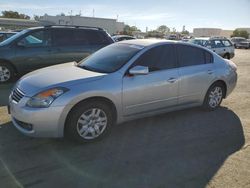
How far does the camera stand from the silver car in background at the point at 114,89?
4.48 meters

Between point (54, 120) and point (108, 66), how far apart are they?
1.43m

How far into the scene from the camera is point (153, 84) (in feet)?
17.9

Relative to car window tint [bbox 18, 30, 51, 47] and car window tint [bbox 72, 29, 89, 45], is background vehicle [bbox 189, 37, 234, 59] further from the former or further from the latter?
car window tint [bbox 18, 30, 51, 47]

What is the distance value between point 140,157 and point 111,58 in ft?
6.51

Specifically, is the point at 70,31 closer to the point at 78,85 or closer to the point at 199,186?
the point at 78,85

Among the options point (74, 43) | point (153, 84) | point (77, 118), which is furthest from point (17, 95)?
point (74, 43)

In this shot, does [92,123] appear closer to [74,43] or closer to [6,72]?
[6,72]

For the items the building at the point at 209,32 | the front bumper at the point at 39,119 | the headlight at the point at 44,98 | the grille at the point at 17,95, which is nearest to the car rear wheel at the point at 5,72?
the grille at the point at 17,95

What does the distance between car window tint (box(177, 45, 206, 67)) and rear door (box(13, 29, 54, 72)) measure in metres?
4.83

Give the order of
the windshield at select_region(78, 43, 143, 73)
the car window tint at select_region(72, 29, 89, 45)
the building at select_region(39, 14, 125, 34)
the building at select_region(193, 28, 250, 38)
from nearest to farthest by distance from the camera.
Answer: the windshield at select_region(78, 43, 143, 73), the car window tint at select_region(72, 29, 89, 45), the building at select_region(39, 14, 125, 34), the building at select_region(193, 28, 250, 38)

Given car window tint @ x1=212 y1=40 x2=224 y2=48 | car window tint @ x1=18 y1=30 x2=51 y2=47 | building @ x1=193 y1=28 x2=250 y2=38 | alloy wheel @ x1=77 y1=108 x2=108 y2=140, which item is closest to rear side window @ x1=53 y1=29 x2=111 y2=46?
car window tint @ x1=18 y1=30 x2=51 y2=47

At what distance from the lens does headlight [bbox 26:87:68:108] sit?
14.5ft

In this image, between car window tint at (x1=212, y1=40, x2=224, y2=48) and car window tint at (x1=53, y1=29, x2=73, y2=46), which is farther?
car window tint at (x1=212, y1=40, x2=224, y2=48)

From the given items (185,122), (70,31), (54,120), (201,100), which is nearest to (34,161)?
(54,120)
